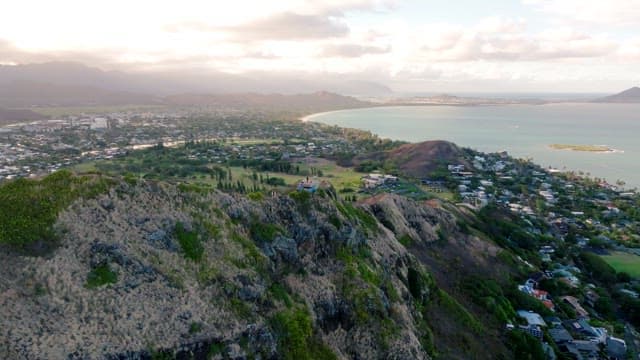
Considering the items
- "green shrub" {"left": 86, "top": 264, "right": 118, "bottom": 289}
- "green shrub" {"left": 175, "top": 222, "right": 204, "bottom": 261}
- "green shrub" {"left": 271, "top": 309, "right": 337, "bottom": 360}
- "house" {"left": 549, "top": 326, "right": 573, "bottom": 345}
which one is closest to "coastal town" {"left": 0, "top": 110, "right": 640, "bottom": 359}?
"house" {"left": 549, "top": 326, "right": 573, "bottom": 345}

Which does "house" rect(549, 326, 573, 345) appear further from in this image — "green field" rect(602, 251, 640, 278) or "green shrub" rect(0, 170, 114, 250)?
"green shrub" rect(0, 170, 114, 250)

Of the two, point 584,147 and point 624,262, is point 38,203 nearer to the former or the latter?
point 624,262

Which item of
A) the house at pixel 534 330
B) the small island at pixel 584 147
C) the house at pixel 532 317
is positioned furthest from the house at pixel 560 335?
the small island at pixel 584 147

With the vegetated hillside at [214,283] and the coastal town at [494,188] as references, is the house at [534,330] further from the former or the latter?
the vegetated hillside at [214,283]

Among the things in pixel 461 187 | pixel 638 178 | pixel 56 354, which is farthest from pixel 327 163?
pixel 56 354

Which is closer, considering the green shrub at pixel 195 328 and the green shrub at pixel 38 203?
the green shrub at pixel 195 328

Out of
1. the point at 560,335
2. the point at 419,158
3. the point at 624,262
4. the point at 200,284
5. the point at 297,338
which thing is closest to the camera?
the point at 200,284

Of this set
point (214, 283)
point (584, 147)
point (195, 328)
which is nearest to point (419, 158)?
point (214, 283)
